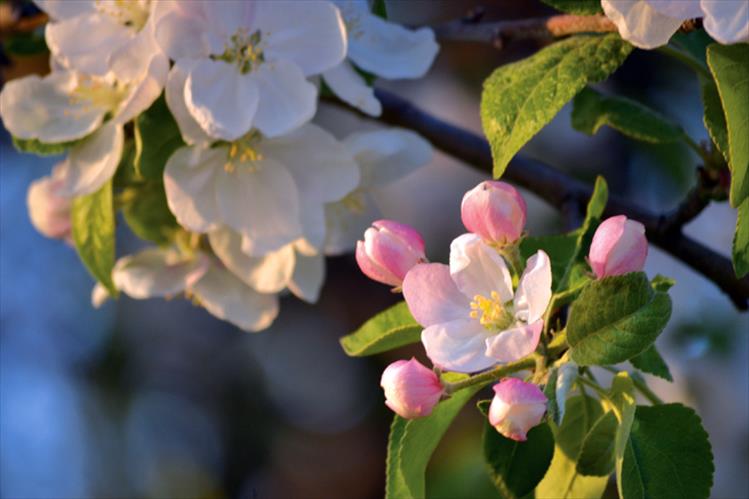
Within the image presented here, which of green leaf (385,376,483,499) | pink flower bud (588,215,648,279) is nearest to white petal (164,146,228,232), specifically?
→ green leaf (385,376,483,499)

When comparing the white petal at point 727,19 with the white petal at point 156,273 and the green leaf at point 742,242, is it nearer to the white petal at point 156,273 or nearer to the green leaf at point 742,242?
the green leaf at point 742,242

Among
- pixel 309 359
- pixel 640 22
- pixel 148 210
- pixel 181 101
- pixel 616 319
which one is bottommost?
pixel 309 359

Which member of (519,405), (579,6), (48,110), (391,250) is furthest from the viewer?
(48,110)

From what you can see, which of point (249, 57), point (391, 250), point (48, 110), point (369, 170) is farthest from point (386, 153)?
point (391, 250)

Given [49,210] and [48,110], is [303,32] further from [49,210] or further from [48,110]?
[49,210]

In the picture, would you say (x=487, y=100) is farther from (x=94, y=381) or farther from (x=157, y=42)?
(x=94, y=381)

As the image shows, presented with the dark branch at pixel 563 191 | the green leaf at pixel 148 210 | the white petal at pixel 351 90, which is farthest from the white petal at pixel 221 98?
the dark branch at pixel 563 191
